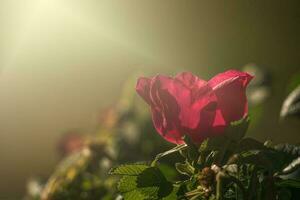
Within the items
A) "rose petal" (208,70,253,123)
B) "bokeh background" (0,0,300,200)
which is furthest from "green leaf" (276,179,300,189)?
"bokeh background" (0,0,300,200)

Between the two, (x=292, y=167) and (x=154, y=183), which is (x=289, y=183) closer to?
(x=292, y=167)

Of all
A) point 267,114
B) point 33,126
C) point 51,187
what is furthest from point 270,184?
point 33,126

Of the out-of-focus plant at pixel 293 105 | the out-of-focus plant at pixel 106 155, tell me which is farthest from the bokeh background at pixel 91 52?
the out-of-focus plant at pixel 293 105

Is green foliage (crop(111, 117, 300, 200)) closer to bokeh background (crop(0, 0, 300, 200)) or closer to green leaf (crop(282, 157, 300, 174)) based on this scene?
green leaf (crop(282, 157, 300, 174))

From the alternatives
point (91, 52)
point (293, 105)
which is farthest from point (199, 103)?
point (91, 52)

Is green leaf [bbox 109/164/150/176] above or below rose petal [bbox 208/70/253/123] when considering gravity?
below

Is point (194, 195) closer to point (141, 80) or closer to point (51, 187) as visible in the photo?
point (141, 80)
